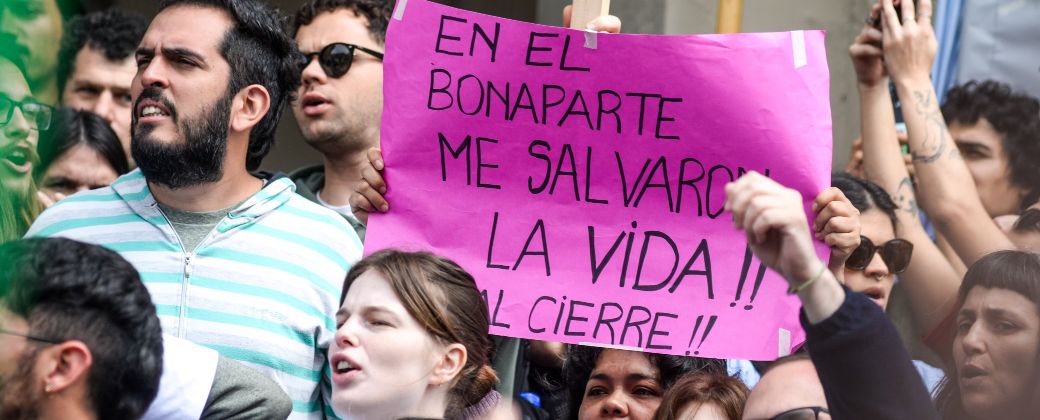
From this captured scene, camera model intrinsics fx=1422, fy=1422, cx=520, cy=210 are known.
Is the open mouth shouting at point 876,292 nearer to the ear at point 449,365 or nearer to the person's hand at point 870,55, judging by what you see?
the person's hand at point 870,55

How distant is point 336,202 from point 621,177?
4.38 ft

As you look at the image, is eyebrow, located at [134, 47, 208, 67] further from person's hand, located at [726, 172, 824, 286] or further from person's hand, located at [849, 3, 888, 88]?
person's hand, located at [849, 3, 888, 88]

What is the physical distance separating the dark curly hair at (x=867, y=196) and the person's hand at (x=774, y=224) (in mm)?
1835

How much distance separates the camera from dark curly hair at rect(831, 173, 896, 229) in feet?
13.2

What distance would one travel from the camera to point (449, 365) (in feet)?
9.55

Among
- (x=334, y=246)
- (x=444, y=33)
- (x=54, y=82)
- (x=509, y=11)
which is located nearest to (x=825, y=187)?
(x=444, y=33)

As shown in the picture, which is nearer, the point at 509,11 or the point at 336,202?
the point at 336,202

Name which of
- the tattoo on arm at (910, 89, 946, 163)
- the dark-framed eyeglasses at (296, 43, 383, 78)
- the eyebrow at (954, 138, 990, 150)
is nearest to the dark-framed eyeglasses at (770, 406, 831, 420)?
the tattoo on arm at (910, 89, 946, 163)

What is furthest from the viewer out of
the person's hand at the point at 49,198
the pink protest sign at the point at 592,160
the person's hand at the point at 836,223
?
the person's hand at the point at 49,198

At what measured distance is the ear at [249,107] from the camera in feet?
11.5

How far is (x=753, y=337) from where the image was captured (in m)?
2.98

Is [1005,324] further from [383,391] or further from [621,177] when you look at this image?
[383,391]

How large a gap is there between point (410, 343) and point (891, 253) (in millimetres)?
1660

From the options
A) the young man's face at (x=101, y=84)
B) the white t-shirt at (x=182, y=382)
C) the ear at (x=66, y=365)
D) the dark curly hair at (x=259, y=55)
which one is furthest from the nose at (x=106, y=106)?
the ear at (x=66, y=365)
